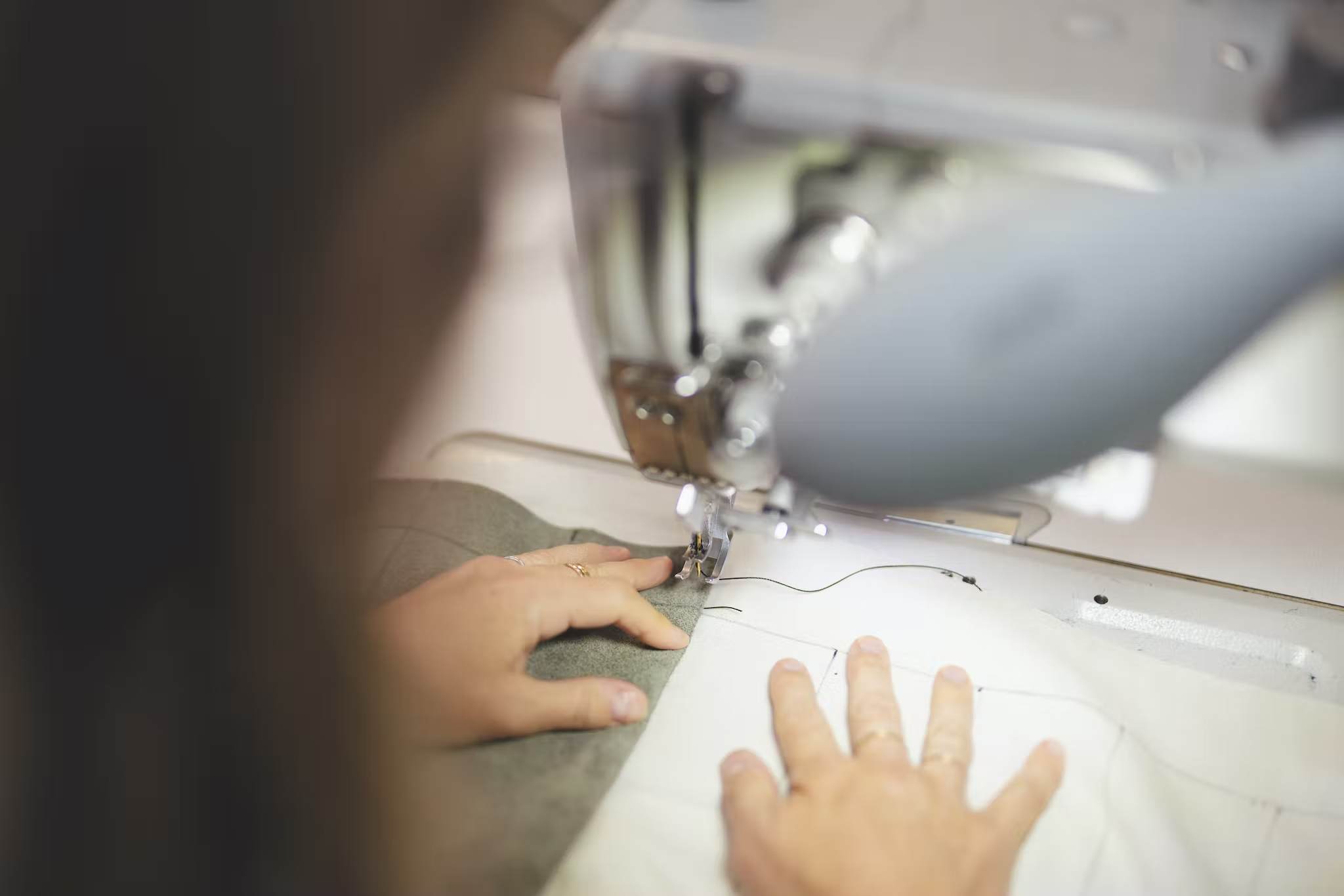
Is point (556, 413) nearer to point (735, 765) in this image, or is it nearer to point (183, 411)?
point (735, 765)

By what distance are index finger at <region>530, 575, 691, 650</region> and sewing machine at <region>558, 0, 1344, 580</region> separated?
119mm

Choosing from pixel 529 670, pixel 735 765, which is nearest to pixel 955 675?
pixel 735 765

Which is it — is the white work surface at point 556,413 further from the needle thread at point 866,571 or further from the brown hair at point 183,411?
the brown hair at point 183,411

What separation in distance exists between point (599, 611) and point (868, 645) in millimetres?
179

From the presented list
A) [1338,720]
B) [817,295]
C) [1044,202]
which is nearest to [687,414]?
[817,295]

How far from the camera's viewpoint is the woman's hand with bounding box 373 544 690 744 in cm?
56

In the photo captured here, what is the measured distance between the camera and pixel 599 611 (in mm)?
610

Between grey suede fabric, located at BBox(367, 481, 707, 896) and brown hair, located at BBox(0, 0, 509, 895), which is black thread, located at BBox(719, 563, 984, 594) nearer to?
grey suede fabric, located at BBox(367, 481, 707, 896)

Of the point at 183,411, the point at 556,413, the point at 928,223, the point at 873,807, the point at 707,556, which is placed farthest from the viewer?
the point at 556,413

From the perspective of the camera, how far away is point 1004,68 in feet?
A: 1.40

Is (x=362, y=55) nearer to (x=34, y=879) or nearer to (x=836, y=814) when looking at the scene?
(x=34, y=879)

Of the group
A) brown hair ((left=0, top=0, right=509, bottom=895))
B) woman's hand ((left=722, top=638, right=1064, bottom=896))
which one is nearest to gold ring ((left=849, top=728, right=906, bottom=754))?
woman's hand ((left=722, top=638, right=1064, bottom=896))

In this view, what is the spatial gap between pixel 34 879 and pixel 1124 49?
531mm

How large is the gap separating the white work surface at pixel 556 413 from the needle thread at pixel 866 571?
0.20ft
